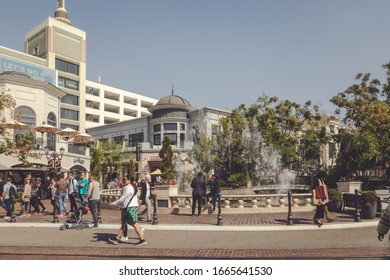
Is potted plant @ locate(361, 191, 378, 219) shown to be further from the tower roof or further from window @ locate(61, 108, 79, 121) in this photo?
the tower roof

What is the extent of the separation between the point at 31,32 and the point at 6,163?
41018 mm

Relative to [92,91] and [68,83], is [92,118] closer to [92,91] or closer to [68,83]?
[92,91]

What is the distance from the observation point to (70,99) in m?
61.1

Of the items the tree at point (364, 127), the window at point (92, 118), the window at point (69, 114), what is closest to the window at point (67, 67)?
the window at point (69, 114)

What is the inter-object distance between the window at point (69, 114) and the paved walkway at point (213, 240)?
165ft

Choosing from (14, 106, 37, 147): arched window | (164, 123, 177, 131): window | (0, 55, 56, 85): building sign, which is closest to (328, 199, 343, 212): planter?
(14, 106, 37, 147): arched window

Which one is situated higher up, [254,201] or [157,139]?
[157,139]

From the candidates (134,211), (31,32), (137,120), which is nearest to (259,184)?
(134,211)

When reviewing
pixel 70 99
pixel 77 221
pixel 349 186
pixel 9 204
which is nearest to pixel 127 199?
pixel 77 221

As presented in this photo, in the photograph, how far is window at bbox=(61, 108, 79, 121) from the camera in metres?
59.8

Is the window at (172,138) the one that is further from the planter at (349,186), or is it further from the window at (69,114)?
the planter at (349,186)

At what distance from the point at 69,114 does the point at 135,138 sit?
15418mm

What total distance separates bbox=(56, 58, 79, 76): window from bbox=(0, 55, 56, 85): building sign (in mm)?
11367

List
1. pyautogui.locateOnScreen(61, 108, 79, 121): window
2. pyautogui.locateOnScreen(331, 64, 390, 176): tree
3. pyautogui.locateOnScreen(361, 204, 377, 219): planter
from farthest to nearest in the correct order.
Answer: pyautogui.locateOnScreen(61, 108, 79, 121): window < pyautogui.locateOnScreen(331, 64, 390, 176): tree < pyautogui.locateOnScreen(361, 204, 377, 219): planter
